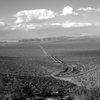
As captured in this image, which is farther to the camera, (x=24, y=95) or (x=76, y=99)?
(x=24, y=95)

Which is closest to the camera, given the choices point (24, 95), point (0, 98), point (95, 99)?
point (95, 99)

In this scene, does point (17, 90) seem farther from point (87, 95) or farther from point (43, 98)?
point (87, 95)

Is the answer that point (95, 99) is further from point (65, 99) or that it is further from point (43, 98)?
point (43, 98)

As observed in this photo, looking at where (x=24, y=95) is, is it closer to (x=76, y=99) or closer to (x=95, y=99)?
(x=76, y=99)

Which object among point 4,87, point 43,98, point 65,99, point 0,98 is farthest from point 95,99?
point 4,87

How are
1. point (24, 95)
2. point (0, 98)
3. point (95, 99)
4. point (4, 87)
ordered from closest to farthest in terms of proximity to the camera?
point (95, 99) < point (0, 98) < point (24, 95) < point (4, 87)

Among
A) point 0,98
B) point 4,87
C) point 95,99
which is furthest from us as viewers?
point 4,87

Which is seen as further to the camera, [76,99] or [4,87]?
[4,87]

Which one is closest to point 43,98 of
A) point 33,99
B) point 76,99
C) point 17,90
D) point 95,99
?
point 33,99
